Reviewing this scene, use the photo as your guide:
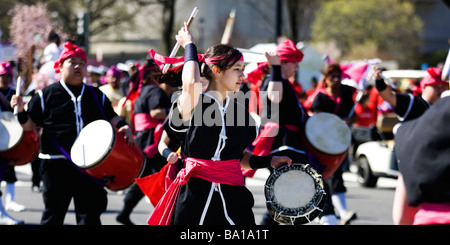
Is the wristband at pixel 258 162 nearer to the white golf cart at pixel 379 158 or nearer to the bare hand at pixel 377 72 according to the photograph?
the bare hand at pixel 377 72

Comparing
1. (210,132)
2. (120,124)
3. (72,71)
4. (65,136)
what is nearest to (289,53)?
(120,124)

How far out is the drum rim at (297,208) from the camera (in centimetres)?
461

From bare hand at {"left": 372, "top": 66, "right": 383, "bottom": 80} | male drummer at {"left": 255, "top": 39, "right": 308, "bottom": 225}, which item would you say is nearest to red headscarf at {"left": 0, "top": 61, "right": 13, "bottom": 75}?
male drummer at {"left": 255, "top": 39, "right": 308, "bottom": 225}

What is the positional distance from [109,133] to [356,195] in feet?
21.7

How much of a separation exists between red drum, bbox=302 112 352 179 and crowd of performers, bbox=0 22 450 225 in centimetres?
8

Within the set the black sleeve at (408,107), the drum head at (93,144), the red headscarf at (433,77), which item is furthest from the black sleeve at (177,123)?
the red headscarf at (433,77)

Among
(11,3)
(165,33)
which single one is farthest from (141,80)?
(165,33)

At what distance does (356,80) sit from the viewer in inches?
391

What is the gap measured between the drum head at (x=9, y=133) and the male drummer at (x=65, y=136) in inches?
52.8

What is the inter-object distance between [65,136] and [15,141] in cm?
157

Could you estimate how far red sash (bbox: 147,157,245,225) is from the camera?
430cm

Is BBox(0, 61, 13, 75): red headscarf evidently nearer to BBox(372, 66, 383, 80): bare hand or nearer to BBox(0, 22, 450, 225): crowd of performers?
BBox(0, 22, 450, 225): crowd of performers

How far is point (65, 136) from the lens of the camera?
605 centimetres
